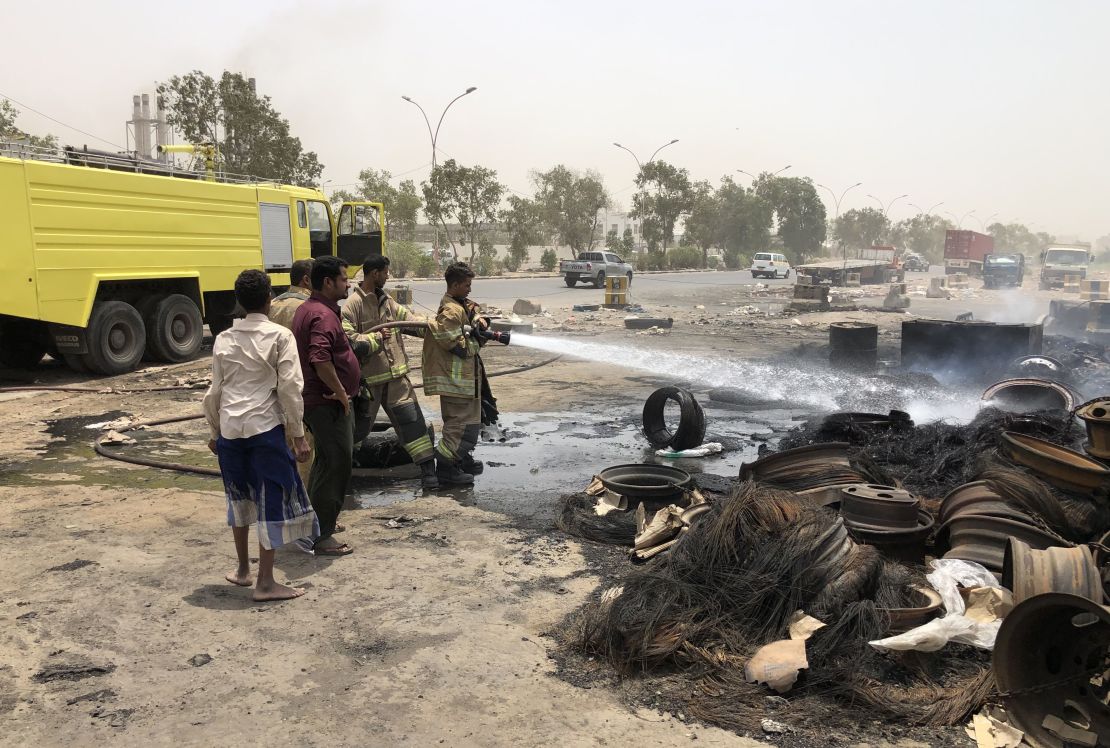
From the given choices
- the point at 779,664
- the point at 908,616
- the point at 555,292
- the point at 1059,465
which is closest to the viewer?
the point at 779,664

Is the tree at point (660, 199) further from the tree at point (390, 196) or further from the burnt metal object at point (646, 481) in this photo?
the burnt metal object at point (646, 481)

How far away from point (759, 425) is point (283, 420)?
20.0ft

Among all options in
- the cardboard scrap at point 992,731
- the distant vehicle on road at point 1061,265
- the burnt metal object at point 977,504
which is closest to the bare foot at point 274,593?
the cardboard scrap at point 992,731

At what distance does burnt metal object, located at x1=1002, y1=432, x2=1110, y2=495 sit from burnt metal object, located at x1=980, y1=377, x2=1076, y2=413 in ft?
10.8

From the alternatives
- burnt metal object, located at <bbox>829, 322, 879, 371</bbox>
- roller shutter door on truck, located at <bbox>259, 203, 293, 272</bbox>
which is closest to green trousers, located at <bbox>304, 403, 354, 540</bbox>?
burnt metal object, located at <bbox>829, 322, 879, 371</bbox>

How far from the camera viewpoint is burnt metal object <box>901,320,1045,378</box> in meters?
11.5

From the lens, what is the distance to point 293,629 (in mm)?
4012

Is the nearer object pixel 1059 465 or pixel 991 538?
pixel 991 538

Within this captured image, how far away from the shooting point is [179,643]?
3848 mm

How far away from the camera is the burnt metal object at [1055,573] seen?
345 centimetres

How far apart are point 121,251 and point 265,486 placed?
9.09 m

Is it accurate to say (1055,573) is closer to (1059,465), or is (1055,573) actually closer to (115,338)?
(1059,465)

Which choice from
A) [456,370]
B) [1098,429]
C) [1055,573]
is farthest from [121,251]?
[1055,573]

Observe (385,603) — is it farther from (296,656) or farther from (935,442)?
(935,442)
